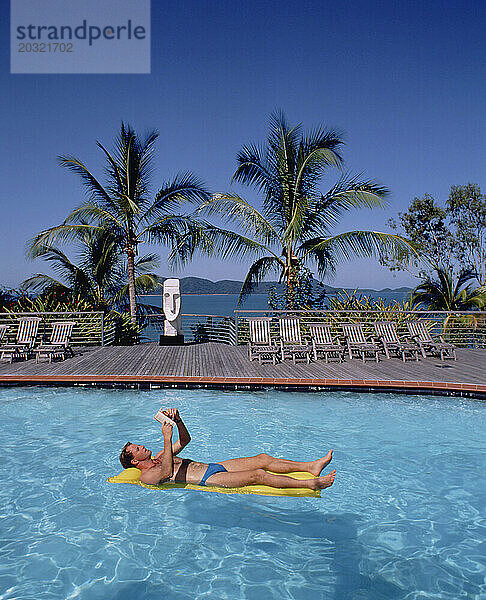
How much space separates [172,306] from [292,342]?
3.39 metres

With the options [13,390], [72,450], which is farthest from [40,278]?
[72,450]

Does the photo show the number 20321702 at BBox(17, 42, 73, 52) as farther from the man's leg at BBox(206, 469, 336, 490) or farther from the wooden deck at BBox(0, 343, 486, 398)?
the man's leg at BBox(206, 469, 336, 490)

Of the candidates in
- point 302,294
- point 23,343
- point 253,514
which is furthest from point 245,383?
point 302,294

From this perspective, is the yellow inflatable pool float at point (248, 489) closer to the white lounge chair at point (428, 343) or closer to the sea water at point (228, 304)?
the sea water at point (228, 304)

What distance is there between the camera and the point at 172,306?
12016 mm

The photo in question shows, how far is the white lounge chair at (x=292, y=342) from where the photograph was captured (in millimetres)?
10156

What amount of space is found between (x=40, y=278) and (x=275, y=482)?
12590mm

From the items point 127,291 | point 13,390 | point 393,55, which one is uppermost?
point 393,55

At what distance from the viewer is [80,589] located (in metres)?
3.35

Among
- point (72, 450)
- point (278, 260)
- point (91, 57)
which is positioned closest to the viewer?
point (72, 450)

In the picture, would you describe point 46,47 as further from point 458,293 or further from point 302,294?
point 458,293

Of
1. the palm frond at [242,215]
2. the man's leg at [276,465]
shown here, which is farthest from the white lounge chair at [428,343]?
the man's leg at [276,465]

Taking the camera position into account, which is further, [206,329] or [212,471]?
[206,329]

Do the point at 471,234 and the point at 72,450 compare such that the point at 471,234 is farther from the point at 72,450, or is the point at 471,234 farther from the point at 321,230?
the point at 72,450
